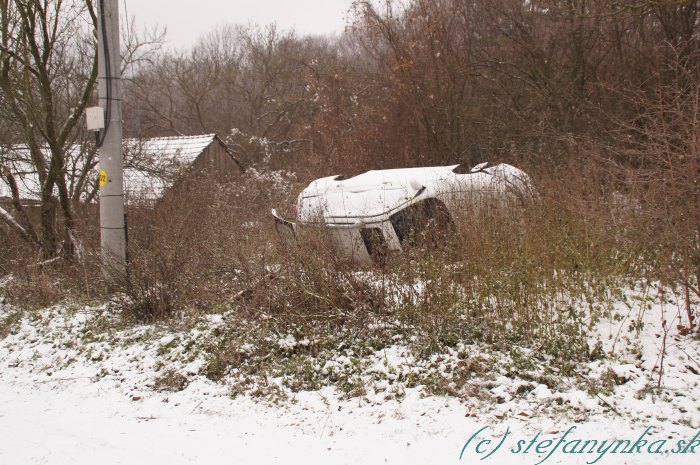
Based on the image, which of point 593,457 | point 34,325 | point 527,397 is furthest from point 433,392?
point 34,325

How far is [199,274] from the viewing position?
7.37 metres

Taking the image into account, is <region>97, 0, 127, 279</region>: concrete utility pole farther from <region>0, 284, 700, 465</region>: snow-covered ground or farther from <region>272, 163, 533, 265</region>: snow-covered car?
<region>0, 284, 700, 465</region>: snow-covered ground

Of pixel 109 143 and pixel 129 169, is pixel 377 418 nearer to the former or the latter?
pixel 109 143

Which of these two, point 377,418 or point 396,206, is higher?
point 396,206

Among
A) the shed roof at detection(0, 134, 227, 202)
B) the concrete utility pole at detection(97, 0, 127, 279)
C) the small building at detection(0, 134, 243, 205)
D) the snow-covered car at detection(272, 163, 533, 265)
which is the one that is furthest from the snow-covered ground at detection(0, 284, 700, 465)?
the shed roof at detection(0, 134, 227, 202)

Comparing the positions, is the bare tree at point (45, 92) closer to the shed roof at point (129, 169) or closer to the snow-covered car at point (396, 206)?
the shed roof at point (129, 169)

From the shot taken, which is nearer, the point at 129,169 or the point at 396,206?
the point at 396,206

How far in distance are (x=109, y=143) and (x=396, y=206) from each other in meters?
4.03

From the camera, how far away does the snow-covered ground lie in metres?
3.89

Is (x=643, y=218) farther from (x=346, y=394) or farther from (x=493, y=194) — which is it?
(x=346, y=394)

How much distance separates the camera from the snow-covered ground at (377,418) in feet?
12.8

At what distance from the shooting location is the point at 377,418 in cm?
449

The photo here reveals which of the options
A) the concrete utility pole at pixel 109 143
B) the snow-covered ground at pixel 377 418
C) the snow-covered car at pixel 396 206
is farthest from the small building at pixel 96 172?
the snow-covered ground at pixel 377 418

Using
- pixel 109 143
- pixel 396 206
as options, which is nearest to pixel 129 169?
pixel 109 143
